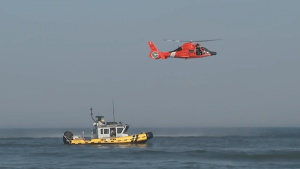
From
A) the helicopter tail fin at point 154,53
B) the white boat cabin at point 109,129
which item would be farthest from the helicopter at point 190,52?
the white boat cabin at point 109,129

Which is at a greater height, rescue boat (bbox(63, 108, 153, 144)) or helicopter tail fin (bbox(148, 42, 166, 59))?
helicopter tail fin (bbox(148, 42, 166, 59))

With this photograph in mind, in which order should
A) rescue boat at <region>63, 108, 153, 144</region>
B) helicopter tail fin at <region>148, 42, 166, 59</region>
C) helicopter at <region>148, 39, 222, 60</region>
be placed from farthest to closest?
rescue boat at <region>63, 108, 153, 144</region>, helicopter tail fin at <region>148, 42, 166, 59</region>, helicopter at <region>148, 39, 222, 60</region>

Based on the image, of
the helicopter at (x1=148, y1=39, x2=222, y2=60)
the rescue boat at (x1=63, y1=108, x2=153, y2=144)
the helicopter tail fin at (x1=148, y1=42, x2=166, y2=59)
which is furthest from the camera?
the rescue boat at (x1=63, y1=108, x2=153, y2=144)

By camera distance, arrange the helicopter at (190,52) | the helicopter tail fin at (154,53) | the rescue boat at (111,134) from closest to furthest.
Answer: the helicopter at (190,52), the helicopter tail fin at (154,53), the rescue boat at (111,134)

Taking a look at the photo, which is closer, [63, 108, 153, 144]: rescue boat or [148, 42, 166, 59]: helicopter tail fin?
[148, 42, 166, 59]: helicopter tail fin

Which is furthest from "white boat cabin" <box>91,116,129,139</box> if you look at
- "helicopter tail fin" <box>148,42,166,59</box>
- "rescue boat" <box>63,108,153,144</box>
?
"helicopter tail fin" <box>148,42,166,59</box>

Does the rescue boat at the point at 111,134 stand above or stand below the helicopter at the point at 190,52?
below

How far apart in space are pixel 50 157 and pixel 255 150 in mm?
23219

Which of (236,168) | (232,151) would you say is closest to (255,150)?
(232,151)

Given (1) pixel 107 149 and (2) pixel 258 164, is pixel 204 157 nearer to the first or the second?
(2) pixel 258 164

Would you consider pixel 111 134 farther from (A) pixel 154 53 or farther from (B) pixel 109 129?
(A) pixel 154 53

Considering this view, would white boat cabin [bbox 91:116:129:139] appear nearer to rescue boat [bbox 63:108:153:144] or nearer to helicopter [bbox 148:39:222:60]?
rescue boat [bbox 63:108:153:144]

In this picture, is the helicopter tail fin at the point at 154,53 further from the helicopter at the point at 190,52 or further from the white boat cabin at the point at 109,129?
the white boat cabin at the point at 109,129

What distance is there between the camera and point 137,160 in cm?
4481
